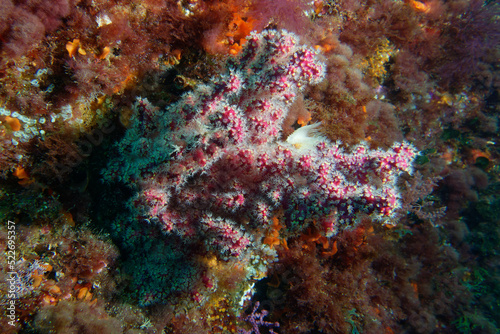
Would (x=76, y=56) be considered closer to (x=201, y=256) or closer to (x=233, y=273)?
(x=201, y=256)

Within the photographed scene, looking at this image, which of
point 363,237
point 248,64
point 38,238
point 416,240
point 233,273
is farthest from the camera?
point 416,240

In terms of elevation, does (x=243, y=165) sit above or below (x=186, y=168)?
above

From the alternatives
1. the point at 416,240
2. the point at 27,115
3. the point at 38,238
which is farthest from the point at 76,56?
the point at 416,240
